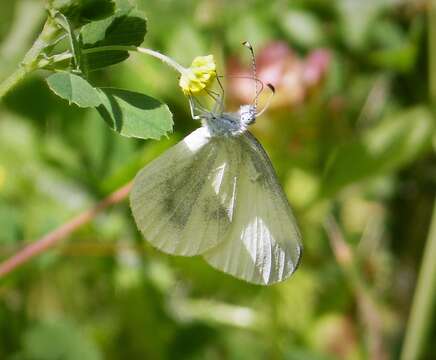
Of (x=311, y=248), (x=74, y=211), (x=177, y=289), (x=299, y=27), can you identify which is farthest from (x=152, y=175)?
(x=299, y=27)

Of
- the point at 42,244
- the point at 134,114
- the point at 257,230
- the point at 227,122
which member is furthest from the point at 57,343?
the point at 134,114

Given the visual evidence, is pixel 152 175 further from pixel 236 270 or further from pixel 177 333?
pixel 177 333

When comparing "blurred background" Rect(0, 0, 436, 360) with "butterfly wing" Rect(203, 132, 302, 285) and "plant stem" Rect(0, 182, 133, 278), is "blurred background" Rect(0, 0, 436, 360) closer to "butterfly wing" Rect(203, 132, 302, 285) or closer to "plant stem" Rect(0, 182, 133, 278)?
"plant stem" Rect(0, 182, 133, 278)

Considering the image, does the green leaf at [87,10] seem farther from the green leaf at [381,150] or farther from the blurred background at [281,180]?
the green leaf at [381,150]

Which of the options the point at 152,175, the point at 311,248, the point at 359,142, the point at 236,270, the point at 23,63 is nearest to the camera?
the point at 23,63

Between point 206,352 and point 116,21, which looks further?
point 206,352

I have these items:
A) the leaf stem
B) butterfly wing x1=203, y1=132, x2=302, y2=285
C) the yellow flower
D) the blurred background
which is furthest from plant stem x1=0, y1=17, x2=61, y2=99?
the blurred background

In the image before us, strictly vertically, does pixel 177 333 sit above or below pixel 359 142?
below
